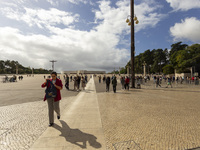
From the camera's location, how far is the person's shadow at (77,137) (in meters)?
2.93

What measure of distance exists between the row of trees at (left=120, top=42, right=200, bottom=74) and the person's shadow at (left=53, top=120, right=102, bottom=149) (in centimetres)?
5002

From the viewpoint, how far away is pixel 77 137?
322 centimetres

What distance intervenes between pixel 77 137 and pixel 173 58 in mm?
67161

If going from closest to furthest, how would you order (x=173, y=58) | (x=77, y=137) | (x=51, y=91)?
(x=77, y=137) → (x=51, y=91) → (x=173, y=58)

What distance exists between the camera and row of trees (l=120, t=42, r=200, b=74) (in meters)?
44.2

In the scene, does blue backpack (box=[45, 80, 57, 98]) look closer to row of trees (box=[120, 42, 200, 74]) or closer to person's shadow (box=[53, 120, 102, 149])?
person's shadow (box=[53, 120, 102, 149])

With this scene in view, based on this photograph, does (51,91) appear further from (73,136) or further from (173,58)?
(173,58)

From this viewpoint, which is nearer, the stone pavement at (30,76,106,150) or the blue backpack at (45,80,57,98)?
the stone pavement at (30,76,106,150)

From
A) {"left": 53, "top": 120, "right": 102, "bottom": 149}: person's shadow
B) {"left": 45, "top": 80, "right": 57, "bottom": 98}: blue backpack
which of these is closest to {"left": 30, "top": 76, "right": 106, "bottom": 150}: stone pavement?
{"left": 53, "top": 120, "right": 102, "bottom": 149}: person's shadow

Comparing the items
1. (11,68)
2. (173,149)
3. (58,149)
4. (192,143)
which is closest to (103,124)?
(58,149)

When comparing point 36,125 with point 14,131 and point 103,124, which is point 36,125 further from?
point 103,124

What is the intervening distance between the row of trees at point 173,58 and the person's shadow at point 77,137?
50.0 m

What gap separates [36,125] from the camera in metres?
4.04

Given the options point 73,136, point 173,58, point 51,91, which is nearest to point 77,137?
point 73,136
